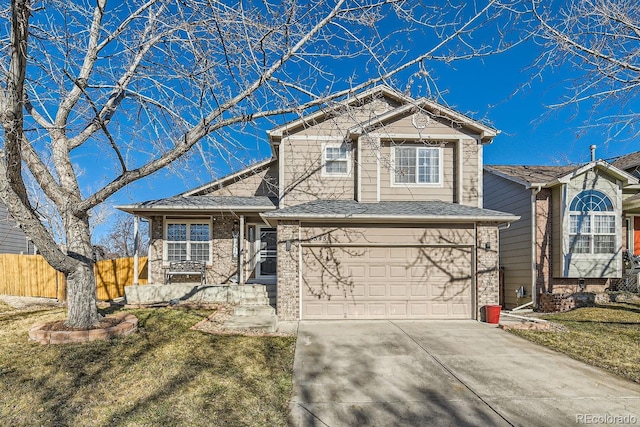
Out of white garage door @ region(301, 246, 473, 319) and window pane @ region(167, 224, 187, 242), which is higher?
window pane @ region(167, 224, 187, 242)

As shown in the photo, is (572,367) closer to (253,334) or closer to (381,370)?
(381,370)

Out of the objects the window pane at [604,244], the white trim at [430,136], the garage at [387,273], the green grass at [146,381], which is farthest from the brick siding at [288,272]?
the window pane at [604,244]

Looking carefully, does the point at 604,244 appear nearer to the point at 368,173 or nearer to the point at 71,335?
the point at 368,173

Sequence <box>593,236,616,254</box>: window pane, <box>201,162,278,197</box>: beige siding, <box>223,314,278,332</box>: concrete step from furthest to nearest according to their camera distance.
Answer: <box>201,162,278,197</box>: beige siding, <box>593,236,616,254</box>: window pane, <box>223,314,278,332</box>: concrete step

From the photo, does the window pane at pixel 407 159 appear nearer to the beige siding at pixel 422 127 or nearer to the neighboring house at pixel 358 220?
the neighboring house at pixel 358 220

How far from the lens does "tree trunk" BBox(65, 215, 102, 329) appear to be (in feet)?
21.7

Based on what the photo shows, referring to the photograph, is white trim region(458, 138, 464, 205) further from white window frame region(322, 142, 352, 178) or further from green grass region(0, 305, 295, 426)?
green grass region(0, 305, 295, 426)

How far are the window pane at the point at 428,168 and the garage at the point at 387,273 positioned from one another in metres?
2.05

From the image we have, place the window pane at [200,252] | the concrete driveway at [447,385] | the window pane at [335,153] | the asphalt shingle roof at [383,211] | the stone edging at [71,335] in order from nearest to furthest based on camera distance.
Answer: the concrete driveway at [447,385]
the stone edging at [71,335]
the asphalt shingle roof at [383,211]
the window pane at [335,153]
the window pane at [200,252]

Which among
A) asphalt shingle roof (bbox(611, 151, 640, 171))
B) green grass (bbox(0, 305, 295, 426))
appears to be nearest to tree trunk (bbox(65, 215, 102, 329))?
green grass (bbox(0, 305, 295, 426))

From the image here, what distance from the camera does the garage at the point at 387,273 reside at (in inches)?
392

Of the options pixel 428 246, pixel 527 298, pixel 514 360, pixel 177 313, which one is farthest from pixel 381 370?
pixel 527 298

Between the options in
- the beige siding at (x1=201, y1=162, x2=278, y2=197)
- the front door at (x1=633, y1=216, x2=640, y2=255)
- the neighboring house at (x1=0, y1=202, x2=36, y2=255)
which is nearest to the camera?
the beige siding at (x1=201, y1=162, x2=278, y2=197)

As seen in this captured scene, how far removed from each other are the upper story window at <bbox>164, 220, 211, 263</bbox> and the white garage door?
4.70m
